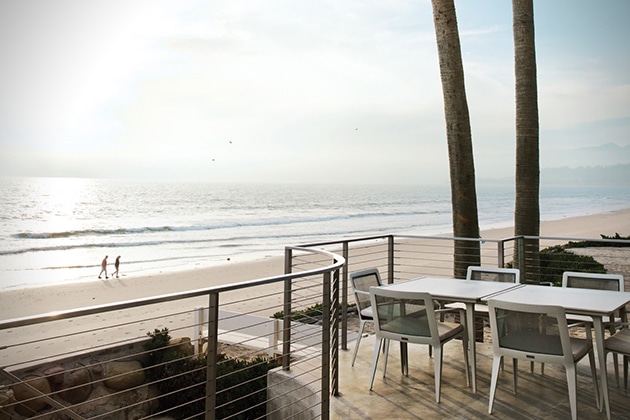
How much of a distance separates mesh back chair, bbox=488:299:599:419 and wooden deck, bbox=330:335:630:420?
12.4 inches

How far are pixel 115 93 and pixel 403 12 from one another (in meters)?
21.2

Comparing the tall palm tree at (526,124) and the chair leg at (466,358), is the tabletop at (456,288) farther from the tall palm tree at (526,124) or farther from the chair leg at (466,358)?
the tall palm tree at (526,124)

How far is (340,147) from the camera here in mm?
50688

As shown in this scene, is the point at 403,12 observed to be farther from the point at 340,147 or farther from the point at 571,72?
the point at 340,147

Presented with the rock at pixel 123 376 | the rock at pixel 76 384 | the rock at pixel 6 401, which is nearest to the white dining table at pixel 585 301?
the rock at pixel 123 376

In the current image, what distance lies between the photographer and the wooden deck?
4.09 meters

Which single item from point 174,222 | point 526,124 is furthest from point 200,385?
point 174,222

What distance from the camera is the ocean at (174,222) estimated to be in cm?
2412

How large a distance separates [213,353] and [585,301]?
2.99m

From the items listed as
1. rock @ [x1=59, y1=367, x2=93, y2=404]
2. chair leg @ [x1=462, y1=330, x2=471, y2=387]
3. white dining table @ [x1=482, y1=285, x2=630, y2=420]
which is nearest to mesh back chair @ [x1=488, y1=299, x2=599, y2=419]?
white dining table @ [x1=482, y1=285, x2=630, y2=420]

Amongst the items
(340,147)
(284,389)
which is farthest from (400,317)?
(340,147)

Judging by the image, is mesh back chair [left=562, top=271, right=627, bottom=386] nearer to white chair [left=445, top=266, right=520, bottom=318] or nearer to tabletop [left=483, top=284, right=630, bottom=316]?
tabletop [left=483, top=284, right=630, bottom=316]

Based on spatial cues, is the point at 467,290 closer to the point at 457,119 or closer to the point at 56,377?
the point at 457,119

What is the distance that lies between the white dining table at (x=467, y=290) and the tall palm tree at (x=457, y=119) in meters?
1.71
